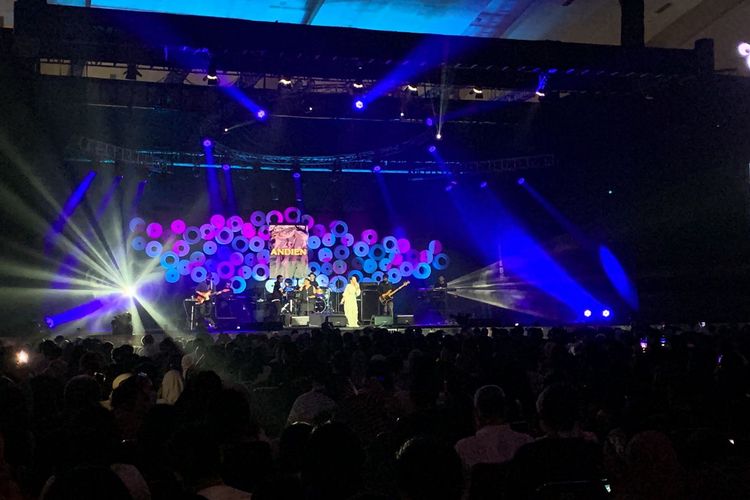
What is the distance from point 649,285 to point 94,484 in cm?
1689

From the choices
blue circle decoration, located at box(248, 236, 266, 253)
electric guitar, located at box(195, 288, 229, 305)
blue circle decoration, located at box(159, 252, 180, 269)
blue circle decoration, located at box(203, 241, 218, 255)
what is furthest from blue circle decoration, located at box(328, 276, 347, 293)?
blue circle decoration, located at box(159, 252, 180, 269)

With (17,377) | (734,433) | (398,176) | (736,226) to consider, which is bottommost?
(734,433)

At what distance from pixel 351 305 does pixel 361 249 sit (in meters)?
2.30

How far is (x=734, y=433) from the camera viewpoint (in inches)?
191

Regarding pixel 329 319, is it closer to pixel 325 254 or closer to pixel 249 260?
pixel 325 254

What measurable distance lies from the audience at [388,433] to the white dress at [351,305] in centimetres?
1302

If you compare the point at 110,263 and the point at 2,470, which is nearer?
the point at 2,470

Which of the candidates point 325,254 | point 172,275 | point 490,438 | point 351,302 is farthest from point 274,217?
point 490,438

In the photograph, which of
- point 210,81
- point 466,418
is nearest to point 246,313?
point 210,81

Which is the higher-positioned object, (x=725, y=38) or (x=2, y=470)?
Result: (x=725, y=38)

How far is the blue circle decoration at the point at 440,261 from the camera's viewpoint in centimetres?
2306

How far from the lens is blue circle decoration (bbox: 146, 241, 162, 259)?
2077 cm

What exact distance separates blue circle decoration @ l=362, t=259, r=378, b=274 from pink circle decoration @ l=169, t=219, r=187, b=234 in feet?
18.7

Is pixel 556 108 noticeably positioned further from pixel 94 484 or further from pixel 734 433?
pixel 94 484
